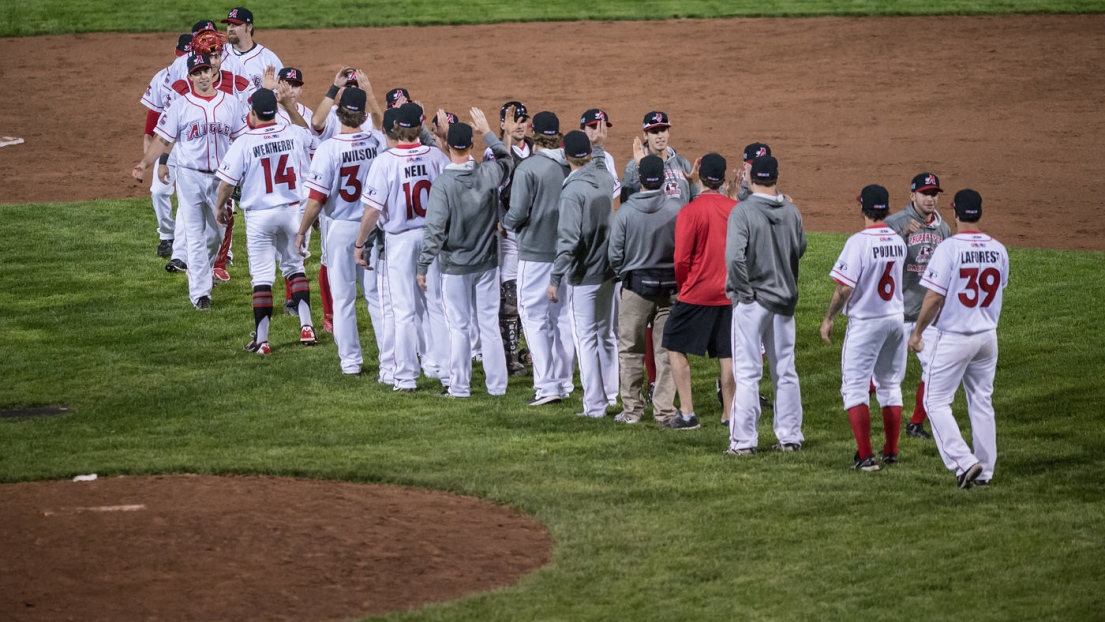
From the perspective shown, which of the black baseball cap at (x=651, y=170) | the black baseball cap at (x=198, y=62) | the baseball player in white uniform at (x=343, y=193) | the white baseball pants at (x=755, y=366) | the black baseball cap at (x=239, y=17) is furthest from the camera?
the black baseball cap at (x=239, y=17)

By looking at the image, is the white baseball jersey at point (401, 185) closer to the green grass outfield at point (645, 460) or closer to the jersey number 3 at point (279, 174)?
the green grass outfield at point (645, 460)

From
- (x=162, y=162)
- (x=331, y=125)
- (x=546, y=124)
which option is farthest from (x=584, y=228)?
(x=162, y=162)

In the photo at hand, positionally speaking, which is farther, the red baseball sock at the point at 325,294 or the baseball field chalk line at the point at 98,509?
the red baseball sock at the point at 325,294

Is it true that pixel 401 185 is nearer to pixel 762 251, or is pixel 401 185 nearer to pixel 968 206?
pixel 762 251

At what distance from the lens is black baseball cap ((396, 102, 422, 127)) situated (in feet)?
35.7

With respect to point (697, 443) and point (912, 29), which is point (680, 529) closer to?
point (697, 443)

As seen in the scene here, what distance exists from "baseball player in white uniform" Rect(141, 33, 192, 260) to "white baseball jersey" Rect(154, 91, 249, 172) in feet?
0.89

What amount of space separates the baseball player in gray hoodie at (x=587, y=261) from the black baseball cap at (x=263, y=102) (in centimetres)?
282

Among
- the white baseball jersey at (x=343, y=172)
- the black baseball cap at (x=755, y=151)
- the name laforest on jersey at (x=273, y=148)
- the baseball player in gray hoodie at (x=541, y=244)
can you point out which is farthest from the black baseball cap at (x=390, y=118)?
the black baseball cap at (x=755, y=151)

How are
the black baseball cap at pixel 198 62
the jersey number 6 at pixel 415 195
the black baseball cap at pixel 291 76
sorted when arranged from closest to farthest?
the jersey number 6 at pixel 415 195, the black baseball cap at pixel 291 76, the black baseball cap at pixel 198 62

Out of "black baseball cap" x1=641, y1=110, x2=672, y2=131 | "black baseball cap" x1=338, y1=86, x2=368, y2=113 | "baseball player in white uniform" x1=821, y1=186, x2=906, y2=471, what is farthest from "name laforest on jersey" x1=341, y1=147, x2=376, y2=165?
"baseball player in white uniform" x1=821, y1=186, x2=906, y2=471

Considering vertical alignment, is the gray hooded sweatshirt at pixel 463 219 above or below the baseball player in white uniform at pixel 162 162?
below

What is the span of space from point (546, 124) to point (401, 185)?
3.87 feet

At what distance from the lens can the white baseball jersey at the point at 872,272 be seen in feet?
29.8
